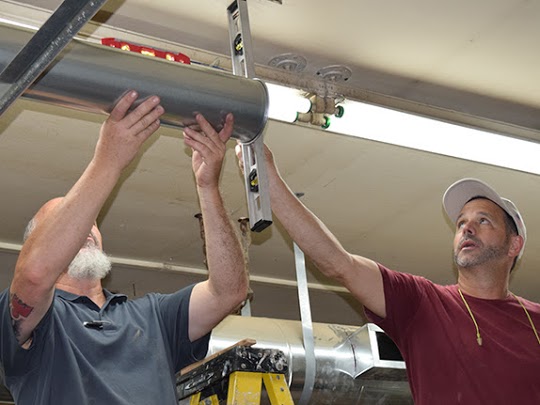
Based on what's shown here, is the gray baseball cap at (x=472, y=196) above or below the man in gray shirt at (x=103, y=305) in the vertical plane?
above

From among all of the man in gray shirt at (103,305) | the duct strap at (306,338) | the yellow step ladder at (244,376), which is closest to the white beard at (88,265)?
the man in gray shirt at (103,305)

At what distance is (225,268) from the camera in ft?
7.30

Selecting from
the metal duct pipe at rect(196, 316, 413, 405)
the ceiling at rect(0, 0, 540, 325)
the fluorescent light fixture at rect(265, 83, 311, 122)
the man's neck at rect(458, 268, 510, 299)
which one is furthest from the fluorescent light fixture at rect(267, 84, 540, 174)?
the metal duct pipe at rect(196, 316, 413, 405)

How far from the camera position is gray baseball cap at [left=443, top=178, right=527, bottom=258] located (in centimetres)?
290

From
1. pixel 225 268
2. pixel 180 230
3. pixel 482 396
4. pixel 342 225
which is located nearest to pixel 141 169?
pixel 180 230

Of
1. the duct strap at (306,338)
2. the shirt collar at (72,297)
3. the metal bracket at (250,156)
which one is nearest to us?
the metal bracket at (250,156)

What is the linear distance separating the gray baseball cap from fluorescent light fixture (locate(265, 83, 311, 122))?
0.59 m

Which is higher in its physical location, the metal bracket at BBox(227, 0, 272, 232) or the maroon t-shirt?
the metal bracket at BBox(227, 0, 272, 232)

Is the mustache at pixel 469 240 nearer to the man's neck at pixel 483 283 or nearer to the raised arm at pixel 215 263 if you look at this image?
the man's neck at pixel 483 283

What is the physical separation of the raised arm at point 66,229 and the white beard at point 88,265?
0.36 metres

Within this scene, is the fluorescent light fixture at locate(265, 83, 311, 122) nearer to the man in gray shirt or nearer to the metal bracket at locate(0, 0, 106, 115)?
the man in gray shirt

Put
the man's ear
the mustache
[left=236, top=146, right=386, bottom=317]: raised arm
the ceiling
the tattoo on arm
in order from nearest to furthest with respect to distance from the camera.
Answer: the tattoo on arm, [left=236, top=146, right=386, bottom=317]: raised arm, the ceiling, the mustache, the man's ear

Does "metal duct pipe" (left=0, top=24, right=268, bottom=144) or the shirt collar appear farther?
the shirt collar

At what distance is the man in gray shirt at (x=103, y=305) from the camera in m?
1.87
